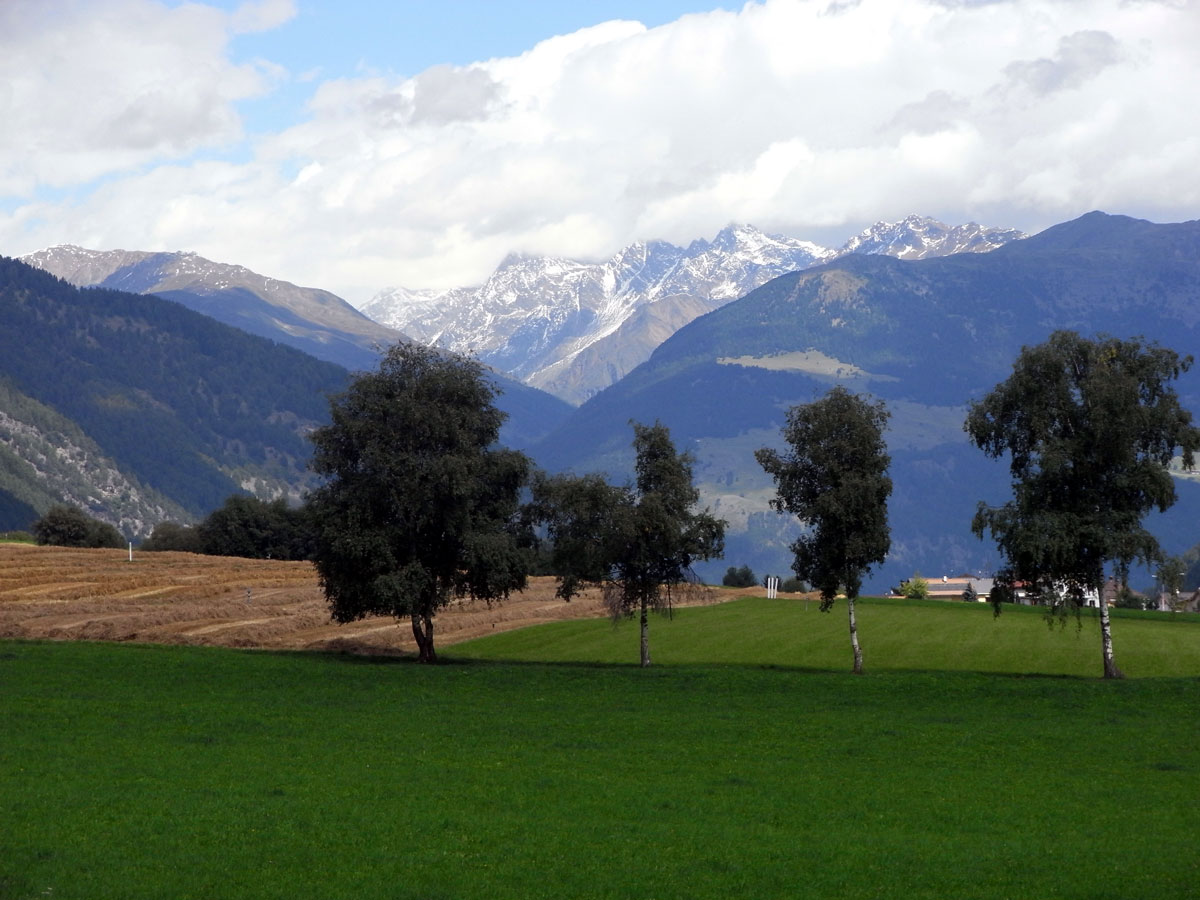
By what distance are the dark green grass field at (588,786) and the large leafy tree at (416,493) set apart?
322 inches

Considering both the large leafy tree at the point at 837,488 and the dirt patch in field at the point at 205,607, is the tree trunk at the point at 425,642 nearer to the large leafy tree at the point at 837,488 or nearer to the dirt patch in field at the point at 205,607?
the dirt patch in field at the point at 205,607

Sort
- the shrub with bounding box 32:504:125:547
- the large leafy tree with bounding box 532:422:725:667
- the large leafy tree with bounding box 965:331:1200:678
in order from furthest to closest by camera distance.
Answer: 1. the shrub with bounding box 32:504:125:547
2. the large leafy tree with bounding box 532:422:725:667
3. the large leafy tree with bounding box 965:331:1200:678

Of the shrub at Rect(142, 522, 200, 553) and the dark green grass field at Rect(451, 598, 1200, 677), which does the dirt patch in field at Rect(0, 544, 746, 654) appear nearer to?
the dark green grass field at Rect(451, 598, 1200, 677)

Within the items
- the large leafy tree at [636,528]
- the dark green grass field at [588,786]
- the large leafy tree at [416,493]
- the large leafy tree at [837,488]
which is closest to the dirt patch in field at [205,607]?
the large leafy tree at [636,528]

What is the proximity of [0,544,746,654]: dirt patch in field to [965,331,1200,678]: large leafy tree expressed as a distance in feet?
51.2

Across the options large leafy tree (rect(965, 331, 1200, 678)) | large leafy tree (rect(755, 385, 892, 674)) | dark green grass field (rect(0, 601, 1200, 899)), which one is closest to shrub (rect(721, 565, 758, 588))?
large leafy tree (rect(755, 385, 892, 674))

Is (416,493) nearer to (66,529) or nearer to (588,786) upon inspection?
(588,786)

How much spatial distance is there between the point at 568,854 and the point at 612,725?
17.4 metres

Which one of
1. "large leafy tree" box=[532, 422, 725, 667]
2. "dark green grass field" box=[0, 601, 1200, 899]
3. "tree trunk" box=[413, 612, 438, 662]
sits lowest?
"dark green grass field" box=[0, 601, 1200, 899]

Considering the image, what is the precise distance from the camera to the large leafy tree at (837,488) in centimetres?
6294

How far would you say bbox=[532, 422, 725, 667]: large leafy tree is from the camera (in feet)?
211

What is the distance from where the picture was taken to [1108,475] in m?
59.4

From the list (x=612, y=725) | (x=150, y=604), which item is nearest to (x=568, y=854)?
(x=612, y=725)

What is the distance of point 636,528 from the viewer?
2507 inches
